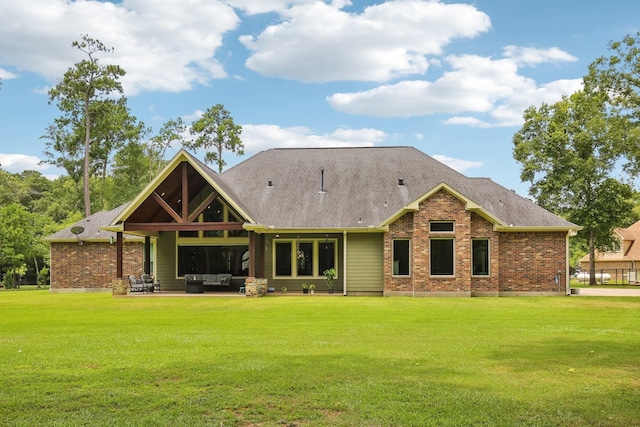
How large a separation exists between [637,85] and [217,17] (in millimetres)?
18161

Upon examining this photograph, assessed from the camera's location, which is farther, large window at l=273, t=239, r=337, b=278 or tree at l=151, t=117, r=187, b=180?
tree at l=151, t=117, r=187, b=180

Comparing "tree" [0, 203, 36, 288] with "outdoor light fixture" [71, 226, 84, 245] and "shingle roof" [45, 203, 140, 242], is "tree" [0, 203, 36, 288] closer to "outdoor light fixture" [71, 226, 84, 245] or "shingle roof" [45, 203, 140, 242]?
"shingle roof" [45, 203, 140, 242]

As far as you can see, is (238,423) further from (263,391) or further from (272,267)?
(272,267)

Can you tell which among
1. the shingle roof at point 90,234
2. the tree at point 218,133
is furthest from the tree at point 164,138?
the shingle roof at point 90,234

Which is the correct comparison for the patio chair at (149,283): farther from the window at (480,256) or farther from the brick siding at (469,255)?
the window at (480,256)

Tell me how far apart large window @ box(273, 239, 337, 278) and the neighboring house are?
2868 cm

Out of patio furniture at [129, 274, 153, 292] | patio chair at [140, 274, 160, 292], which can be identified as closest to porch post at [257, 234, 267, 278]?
patio chair at [140, 274, 160, 292]

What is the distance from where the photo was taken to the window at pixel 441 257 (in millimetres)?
22469

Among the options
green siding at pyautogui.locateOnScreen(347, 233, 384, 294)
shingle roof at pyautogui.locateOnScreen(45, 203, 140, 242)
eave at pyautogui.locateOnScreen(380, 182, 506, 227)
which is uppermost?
eave at pyautogui.locateOnScreen(380, 182, 506, 227)

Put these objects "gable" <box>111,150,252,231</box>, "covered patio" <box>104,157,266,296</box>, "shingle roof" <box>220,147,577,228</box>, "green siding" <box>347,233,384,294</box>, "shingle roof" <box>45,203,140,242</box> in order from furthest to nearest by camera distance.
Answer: "shingle roof" <box>45,203,140,242</box>
"shingle roof" <box>220,147,577,228</box>
"green siding" <box>347,233,384,294</box>
"covered patio" <box>104,157,266,296</box>
"gable" <box>111,150,252,231</box>

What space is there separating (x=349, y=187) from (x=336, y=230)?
11.1 feet

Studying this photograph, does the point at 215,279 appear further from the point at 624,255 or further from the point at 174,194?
the point at 624,255

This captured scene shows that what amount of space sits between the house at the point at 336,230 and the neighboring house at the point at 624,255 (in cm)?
2516

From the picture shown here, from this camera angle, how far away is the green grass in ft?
18.5
